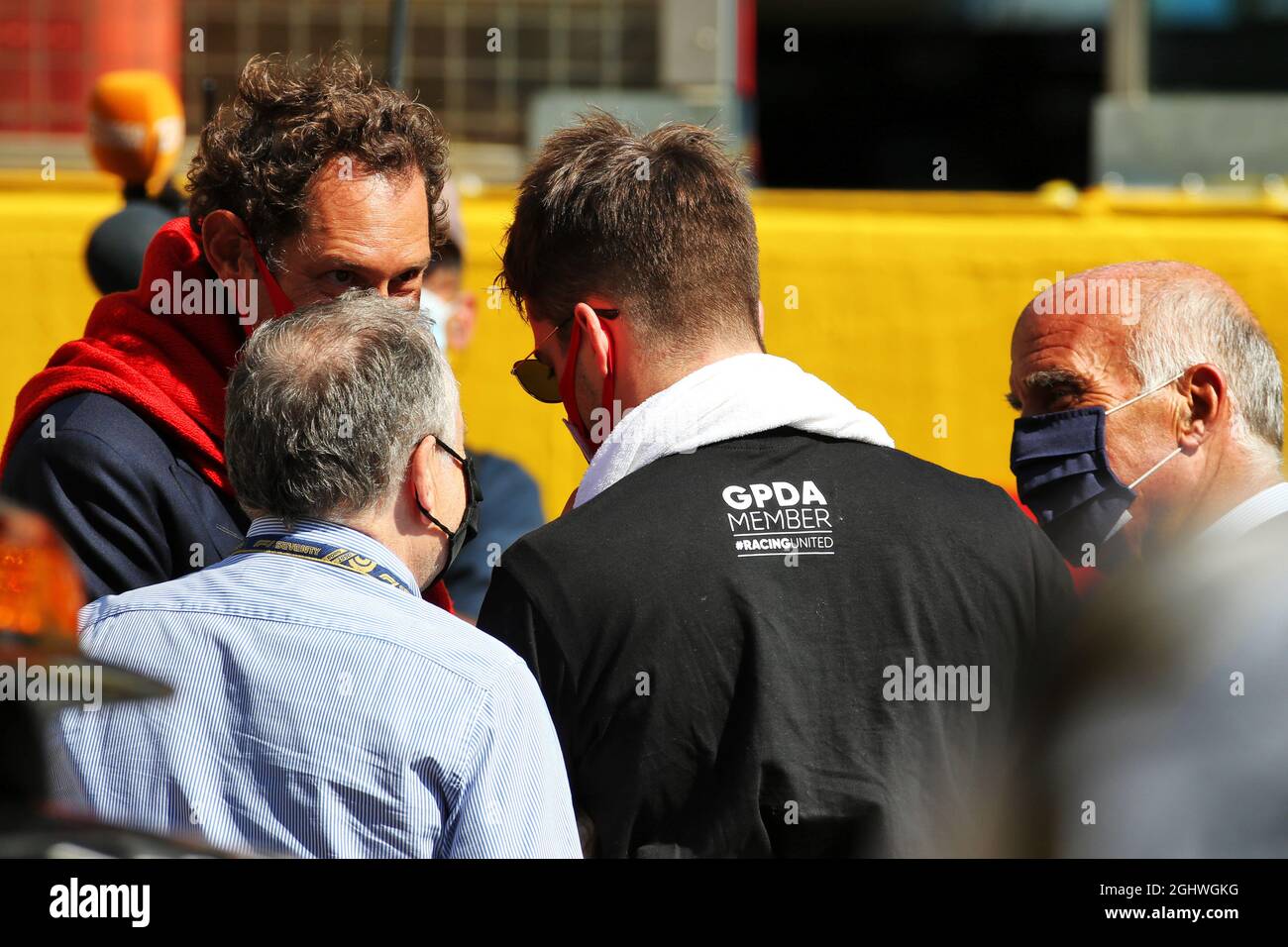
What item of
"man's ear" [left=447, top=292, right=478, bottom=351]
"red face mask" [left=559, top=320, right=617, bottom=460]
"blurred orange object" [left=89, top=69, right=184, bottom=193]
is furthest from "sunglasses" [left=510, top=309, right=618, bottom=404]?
"blurred orange object" [left=89, top=69, right=184, bottom=193]

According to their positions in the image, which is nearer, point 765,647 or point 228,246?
point 765,647

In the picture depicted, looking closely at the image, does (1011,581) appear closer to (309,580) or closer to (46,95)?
(309,580)

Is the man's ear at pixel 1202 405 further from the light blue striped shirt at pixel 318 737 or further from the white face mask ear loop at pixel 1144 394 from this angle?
the light blue striped shirt at pixel 318 737

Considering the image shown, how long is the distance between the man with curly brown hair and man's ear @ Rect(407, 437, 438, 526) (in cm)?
45

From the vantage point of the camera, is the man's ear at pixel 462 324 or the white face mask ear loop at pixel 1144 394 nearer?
the white face mask ear loop at pixel 1144 394

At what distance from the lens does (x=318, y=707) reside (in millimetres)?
1808

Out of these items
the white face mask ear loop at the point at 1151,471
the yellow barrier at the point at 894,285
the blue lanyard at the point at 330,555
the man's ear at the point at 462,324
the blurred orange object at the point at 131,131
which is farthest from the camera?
the yellow barrier at the point at 894,285

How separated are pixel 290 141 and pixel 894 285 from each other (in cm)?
308

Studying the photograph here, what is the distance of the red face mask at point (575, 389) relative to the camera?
2.31m

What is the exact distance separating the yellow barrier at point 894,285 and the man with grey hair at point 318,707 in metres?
3.25

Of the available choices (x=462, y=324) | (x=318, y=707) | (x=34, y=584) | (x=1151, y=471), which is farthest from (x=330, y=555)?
(x=462, y=324)

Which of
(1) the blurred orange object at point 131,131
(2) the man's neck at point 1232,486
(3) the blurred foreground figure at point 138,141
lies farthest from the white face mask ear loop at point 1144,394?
(1) the blurred orange object at point 131,131

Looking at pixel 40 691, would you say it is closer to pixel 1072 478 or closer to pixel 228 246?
pixel 228 246

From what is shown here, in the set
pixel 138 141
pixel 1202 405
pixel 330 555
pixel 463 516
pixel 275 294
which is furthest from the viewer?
pixel 138 141
